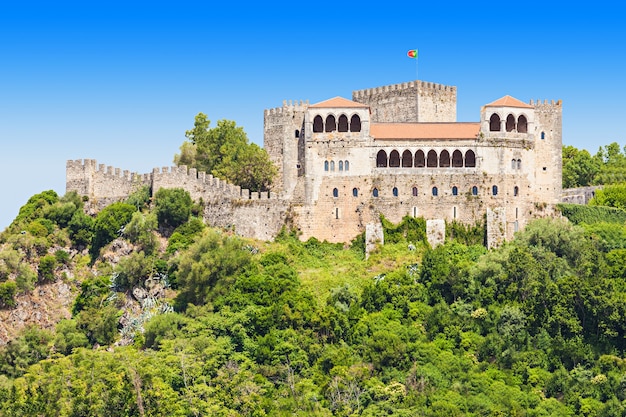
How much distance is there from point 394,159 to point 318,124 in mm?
Result: 5296

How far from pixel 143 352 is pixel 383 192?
18282 mm

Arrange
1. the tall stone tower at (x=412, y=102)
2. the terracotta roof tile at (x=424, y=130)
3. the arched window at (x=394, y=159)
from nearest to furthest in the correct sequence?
1. the terracotta roof tile at (x=424, y=130)
2. the arched window at (x=394, y=159)
3. the tall stone tower at (x=412, y=102)

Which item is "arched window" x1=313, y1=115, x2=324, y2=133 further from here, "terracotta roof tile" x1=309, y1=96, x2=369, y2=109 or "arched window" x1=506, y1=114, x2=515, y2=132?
"arched window" x1=506, y1=114, x2=515, y2=132

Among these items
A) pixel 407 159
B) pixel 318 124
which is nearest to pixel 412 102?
pixel 407 159

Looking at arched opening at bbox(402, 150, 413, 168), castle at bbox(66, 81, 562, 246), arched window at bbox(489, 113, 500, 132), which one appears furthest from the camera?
arched window at bbox(489, 113, 500, 132)

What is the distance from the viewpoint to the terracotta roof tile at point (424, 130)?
3164 inches

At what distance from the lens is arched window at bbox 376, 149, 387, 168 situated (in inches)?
3155

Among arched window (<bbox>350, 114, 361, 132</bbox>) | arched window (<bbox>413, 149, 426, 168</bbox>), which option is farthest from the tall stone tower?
arched window (<bbox>350, 114, 361, 132</bbox>)

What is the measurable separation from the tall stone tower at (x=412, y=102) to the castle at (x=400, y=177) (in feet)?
19.6

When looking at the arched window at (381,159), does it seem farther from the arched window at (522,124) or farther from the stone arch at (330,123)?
the arched window at (522,124)

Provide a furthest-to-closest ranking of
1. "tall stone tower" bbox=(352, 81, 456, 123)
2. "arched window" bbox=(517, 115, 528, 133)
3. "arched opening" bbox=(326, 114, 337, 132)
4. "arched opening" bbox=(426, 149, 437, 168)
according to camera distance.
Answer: "tall stone tower" bbox=(352, 81, 456, 123), "arched window" bbox=(517, 115, 528, 133), "arched opening" bbox=(326, 114, 337, 132), "arched opening" bbox=(426, 149, 437, 168)

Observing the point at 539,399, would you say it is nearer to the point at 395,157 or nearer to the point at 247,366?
the point at 247,366

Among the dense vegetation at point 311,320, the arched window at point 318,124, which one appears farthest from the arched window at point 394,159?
the arched window at point 318,124

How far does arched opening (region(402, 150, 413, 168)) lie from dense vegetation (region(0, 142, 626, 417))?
3924 millimetres
